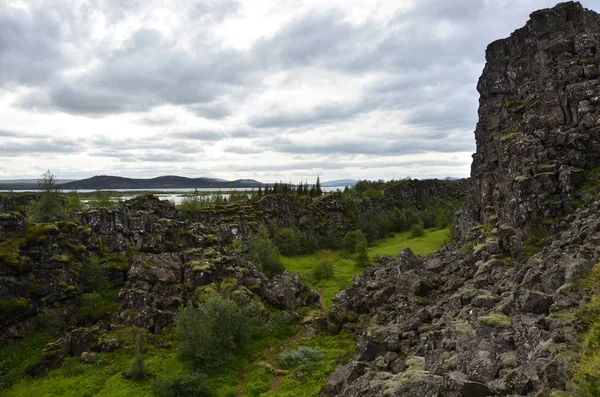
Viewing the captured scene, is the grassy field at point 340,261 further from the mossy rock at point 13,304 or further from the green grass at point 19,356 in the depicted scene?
the mossy rock at point 13,304

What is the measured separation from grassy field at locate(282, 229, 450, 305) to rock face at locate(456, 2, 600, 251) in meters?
31.7

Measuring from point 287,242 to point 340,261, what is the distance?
2021 cm

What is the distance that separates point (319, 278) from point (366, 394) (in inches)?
2751

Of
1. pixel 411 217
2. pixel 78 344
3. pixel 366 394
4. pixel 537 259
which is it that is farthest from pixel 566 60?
pixel 411 217

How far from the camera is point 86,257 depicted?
206 feet

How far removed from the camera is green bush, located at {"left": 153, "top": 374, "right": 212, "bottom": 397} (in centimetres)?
3844

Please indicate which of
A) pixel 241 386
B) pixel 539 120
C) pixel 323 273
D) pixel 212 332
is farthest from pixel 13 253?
pixel 539 120

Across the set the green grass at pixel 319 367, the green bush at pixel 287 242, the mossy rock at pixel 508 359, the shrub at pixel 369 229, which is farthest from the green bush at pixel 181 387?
the shrub at pixel 369 229

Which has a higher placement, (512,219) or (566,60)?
(566,60)

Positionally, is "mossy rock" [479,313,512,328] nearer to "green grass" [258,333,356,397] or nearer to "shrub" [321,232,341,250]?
"green grass" [258,333,356,397]

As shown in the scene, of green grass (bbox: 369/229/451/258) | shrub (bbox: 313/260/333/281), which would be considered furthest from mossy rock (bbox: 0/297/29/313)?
green grass (bbox: 369/229/451/258)

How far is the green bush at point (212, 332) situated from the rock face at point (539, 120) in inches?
1337

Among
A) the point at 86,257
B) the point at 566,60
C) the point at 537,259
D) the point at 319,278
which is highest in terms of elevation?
the point at 566,60

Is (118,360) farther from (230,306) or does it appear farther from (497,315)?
(497,315)
